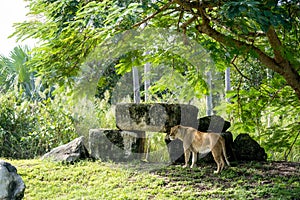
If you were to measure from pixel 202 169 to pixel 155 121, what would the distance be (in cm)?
112

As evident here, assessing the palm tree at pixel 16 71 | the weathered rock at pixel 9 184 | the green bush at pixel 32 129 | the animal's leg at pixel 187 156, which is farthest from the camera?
the palm tree at pixel 16 71

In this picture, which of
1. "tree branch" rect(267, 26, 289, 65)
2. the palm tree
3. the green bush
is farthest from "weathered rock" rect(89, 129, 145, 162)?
the palm tree

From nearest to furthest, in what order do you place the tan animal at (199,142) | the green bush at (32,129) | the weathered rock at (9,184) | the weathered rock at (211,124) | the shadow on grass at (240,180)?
the weathered rock at (9,184)
the shadow on grass at (240,180)
the tan animal at (199,142)
the weathered rock at (211,124)
the green bush at (32,129)

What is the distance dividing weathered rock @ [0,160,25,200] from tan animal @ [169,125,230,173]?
2.70m

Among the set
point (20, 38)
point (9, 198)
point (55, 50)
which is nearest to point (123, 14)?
point (55, 50)

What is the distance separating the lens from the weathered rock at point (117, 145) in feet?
23.0

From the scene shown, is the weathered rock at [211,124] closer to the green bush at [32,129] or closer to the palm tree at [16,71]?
the green bush at [32,129]

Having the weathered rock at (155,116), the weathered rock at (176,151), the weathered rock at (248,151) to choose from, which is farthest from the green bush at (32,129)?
the weathered rock at (248,151)

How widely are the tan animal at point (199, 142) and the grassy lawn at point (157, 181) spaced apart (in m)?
0.20

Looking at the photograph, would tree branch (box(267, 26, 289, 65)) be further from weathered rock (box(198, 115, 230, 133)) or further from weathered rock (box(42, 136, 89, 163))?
weathered rock (box(42, 136, 89, 163))

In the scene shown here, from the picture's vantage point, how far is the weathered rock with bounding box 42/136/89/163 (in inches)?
274

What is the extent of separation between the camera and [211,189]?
525cm

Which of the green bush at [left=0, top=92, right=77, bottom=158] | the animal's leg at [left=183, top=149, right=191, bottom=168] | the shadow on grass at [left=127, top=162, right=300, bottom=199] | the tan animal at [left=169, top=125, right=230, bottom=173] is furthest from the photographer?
the green bush at [left=0, top=92, right=77, bottom=158]

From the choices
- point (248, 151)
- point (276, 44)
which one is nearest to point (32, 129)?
point (248, 151)
